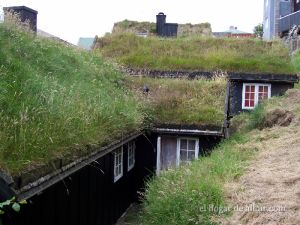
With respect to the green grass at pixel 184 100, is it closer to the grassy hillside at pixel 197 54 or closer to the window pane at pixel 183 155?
the window pane at pixel 183 155

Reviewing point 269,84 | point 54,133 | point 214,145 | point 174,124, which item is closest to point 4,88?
point 54,133

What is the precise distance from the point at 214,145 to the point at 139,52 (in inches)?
336

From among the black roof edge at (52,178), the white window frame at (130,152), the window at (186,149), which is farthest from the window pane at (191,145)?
the black roof edge at (52,178)

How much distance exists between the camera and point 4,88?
234 inches

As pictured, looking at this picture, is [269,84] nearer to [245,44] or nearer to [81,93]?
[245,44]

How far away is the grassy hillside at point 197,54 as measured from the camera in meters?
18.1

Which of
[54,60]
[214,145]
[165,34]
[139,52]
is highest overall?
[165,34]

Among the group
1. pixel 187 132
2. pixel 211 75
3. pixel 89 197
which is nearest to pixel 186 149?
pixel 187 132

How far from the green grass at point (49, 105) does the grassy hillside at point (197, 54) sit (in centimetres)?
718

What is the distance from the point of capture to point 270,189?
6.09 m

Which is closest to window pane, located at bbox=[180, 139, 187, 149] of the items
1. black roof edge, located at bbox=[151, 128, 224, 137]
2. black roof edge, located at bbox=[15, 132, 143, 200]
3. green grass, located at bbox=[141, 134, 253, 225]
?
Answer: black roof edge, located at bbox=[151, 128, 224, 137]

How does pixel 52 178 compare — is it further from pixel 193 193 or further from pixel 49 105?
pixel 193 193

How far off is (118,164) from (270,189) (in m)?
5.30

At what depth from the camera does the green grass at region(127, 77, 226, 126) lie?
1275cm
